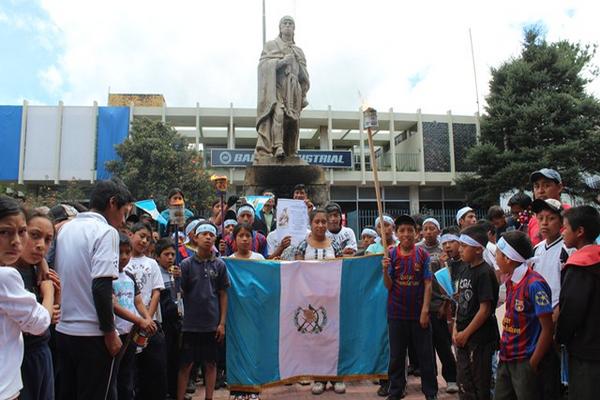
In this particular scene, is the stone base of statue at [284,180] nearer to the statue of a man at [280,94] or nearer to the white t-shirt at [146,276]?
the statue of a man at [280,94]

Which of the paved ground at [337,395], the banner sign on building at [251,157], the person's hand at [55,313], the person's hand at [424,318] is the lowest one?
the paved ground at [337,395]

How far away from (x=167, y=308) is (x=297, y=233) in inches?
63.1

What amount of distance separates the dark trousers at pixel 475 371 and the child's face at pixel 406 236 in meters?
1.07

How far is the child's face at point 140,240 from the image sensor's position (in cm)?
418

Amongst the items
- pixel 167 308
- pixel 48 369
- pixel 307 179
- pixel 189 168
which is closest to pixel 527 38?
pixel 189 168

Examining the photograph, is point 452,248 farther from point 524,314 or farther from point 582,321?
point 582,321

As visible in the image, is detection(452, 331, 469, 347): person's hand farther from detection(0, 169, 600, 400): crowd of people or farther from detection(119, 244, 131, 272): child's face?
detection(119, 244, 131, 272): child's face

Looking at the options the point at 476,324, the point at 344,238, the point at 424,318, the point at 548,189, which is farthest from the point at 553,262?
the point at 344,238

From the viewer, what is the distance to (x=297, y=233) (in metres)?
5.15

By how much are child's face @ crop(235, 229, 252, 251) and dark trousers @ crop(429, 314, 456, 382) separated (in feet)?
6.79

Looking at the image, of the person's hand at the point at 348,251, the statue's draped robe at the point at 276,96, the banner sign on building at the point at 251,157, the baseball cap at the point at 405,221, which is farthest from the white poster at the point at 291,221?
the banner sign on building at the point at 251,157

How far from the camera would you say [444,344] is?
4.77 m

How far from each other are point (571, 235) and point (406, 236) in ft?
5.07

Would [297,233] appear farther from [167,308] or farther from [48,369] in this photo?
[48,369]
